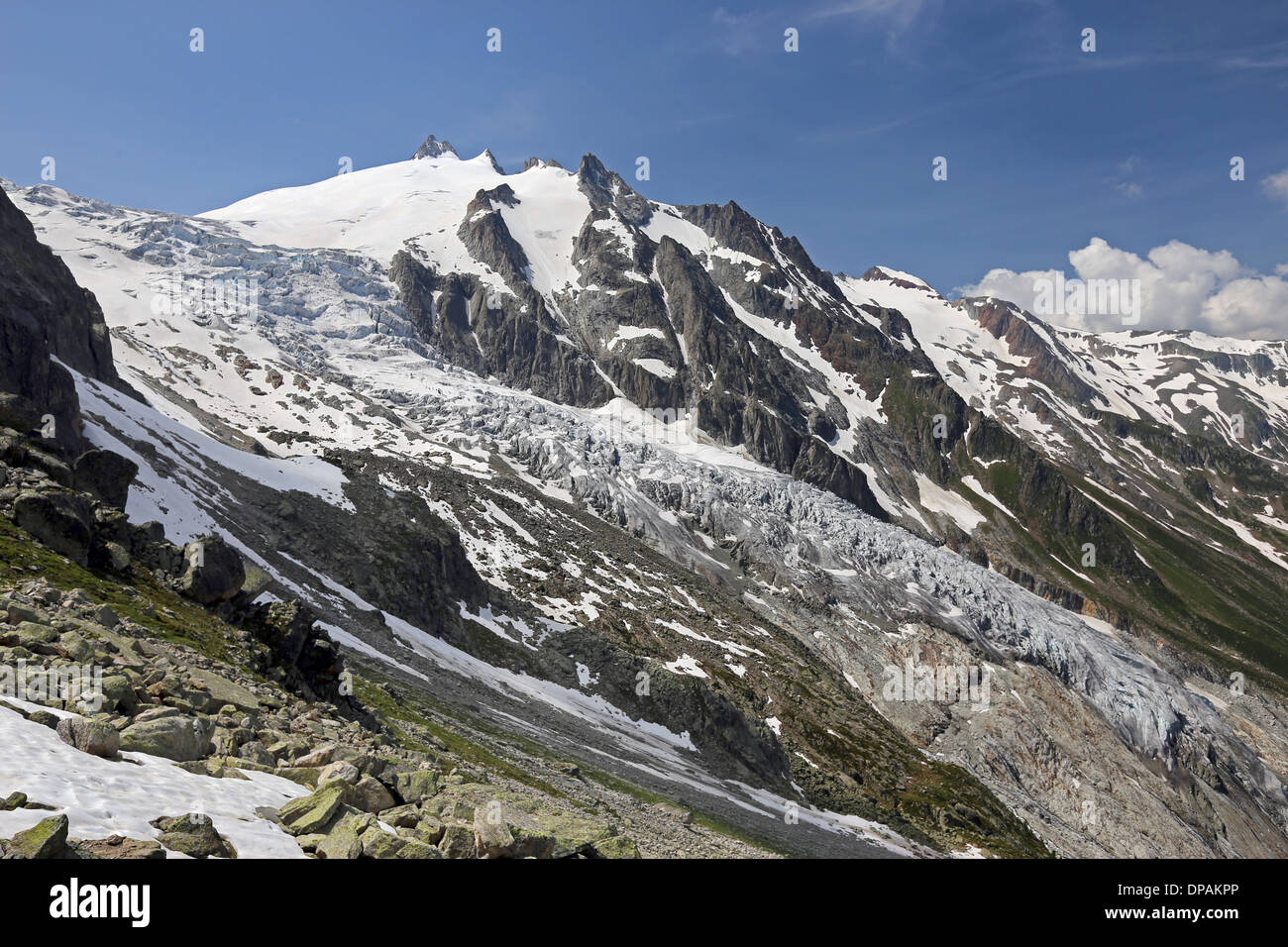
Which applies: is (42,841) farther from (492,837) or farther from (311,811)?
(492,837)

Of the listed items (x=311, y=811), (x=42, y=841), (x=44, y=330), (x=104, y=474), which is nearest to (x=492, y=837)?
(x=311, y=811)

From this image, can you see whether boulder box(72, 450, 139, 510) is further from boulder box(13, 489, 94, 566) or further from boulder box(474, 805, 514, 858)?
boulder box(474, 805, 514, 858)

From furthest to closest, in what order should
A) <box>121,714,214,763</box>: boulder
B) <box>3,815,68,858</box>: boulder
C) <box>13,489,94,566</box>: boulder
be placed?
<box>13,489,94,566</box>: boulder → <box>121,714,214,763</box>: boulder → <box>3,815,68,858</box>: boulder

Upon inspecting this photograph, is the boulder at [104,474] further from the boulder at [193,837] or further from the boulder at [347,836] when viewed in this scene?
the boulder at [193,837]

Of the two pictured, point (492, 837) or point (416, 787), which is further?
point (416, 787)

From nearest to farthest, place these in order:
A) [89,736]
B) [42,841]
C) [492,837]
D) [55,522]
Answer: [42,841] < [89,736] < [492,837] < [55,522]

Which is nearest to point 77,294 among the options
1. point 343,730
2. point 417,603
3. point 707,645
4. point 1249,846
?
point 417,603

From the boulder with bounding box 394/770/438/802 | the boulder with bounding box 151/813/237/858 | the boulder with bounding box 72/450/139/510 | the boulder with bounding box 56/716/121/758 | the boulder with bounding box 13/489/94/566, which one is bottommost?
the boulder with bounding box 394/770/438/802

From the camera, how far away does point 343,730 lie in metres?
22.8

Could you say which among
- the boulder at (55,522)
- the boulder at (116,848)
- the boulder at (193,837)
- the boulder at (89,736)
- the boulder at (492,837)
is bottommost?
the boulder at (492,837)

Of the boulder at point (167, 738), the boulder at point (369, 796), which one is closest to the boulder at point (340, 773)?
the boulder at point (369, 796)

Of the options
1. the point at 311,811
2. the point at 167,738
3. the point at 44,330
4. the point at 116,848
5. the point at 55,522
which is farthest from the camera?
the point at 44,330

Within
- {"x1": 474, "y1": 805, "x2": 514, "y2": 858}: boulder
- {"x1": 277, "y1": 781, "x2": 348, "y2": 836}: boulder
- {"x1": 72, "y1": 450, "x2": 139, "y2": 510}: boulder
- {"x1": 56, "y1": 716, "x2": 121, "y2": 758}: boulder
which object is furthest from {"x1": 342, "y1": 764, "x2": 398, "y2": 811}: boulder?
{"x1": 72, "y1": 450, "x2": 139, "y2": 510}: boulder
